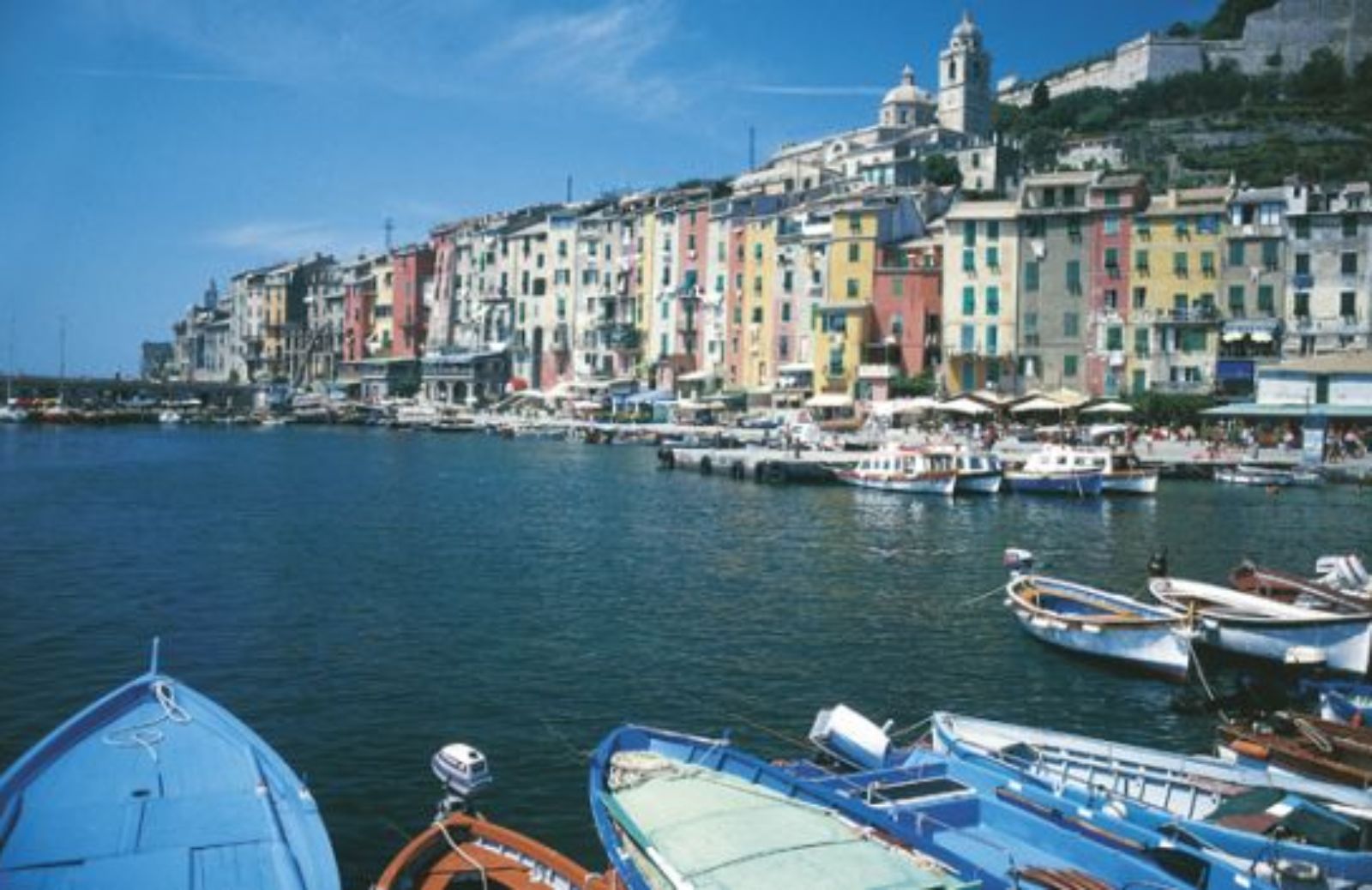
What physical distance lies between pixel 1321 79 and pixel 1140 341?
73497 millimetres

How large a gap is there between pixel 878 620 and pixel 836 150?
102 m

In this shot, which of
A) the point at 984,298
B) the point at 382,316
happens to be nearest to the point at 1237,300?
the point at 984,298

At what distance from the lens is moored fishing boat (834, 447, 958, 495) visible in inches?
2037

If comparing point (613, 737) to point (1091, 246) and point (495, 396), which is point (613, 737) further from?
point (495, 396)

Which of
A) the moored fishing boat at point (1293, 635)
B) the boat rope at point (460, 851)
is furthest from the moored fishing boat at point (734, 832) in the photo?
the moored fishing boat at point (1293, 635)

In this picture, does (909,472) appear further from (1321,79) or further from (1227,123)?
(1321,79)

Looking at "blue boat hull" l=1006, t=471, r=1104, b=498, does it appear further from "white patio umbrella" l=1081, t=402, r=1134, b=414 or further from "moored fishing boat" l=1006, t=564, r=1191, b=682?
"moored fishing boat" l=1006, t=564, r=1191, b=682

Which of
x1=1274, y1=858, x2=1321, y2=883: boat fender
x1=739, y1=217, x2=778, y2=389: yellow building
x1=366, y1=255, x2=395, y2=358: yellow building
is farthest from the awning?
x1=366, y1=255, x2=395, y2=358: yellow building

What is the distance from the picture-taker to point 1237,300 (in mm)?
68312

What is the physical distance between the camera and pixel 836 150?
122 meters

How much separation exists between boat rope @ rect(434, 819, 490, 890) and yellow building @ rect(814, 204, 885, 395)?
69.3 meters

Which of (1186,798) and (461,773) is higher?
(461,773)

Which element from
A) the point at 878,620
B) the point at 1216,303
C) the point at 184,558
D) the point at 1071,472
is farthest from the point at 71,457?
the point at 1216,303

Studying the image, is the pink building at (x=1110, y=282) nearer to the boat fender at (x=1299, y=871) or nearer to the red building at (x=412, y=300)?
the boat fender at (x=1299, y=871)
